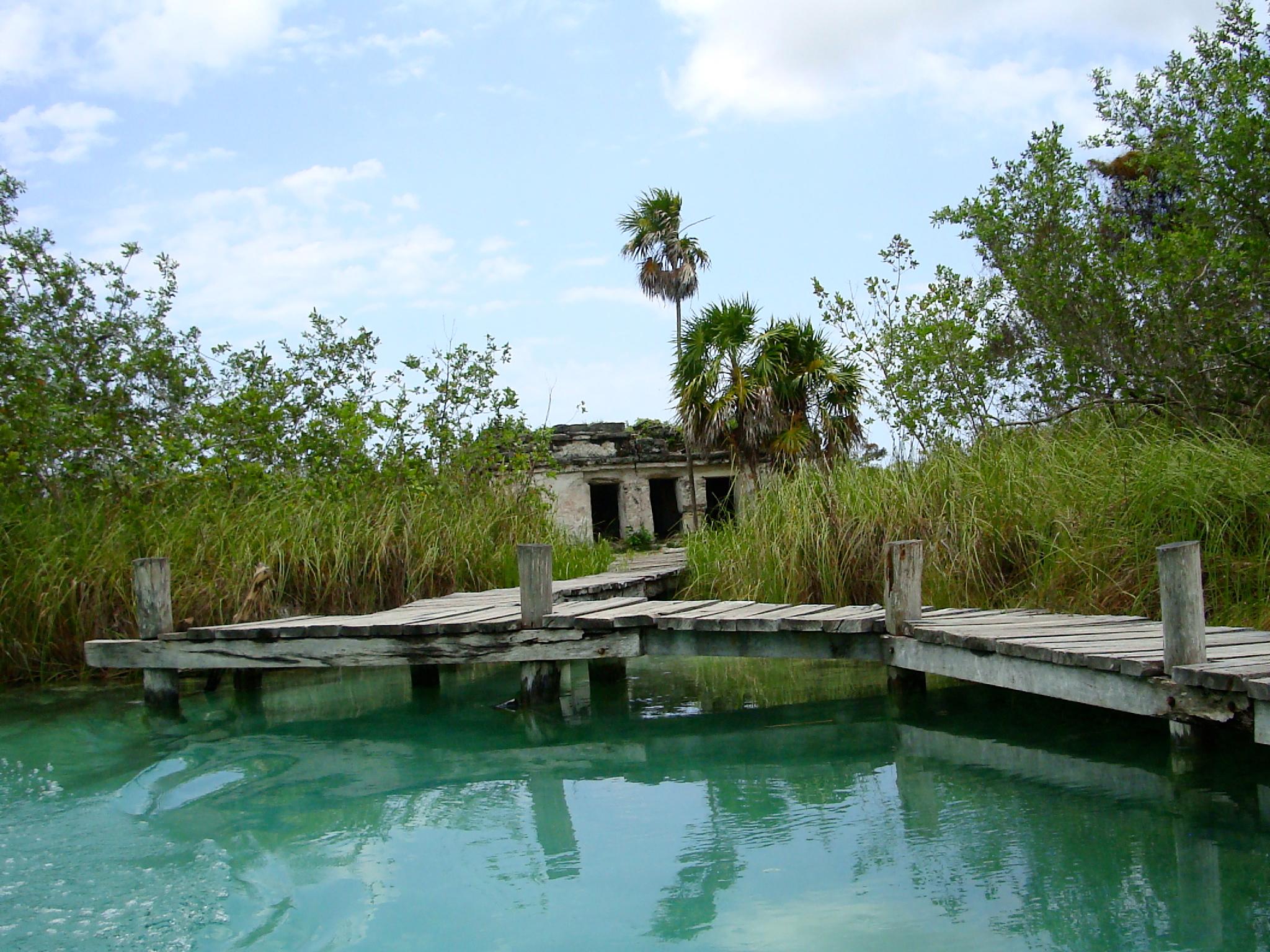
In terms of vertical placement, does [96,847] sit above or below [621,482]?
below

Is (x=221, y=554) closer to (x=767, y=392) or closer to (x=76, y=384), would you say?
(x=76, y=384)

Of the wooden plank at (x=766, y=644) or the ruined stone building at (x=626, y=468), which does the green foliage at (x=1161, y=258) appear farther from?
the ruined stone building at (x=626, y=468)

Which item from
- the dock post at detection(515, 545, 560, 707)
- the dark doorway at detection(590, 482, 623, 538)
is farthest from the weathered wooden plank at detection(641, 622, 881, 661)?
the dark doorway at detection(590, 482, 623, 538)

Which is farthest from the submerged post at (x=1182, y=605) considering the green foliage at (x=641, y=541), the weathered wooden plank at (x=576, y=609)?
the green foliage at (x=641, y=541)

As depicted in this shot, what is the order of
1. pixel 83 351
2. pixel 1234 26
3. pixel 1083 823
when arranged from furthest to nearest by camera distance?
pixel 83 351, pixel 1234 26, pixel 1083 823

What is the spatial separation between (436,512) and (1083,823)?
22.8 ft

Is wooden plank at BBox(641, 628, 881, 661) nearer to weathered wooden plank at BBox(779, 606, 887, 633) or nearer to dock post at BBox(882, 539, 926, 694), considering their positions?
weathered wooden plank at BBox(779, 606, 887, 633)

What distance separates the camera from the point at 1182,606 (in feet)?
15.2

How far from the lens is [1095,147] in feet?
31.5

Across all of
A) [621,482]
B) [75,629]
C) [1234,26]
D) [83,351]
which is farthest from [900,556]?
[621,482]

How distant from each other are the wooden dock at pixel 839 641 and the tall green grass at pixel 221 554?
103 centimetres

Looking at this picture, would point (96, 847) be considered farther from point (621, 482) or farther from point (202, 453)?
point (621, 482)

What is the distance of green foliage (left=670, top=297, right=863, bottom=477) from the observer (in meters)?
15.9

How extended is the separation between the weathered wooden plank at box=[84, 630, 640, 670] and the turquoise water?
461mm
